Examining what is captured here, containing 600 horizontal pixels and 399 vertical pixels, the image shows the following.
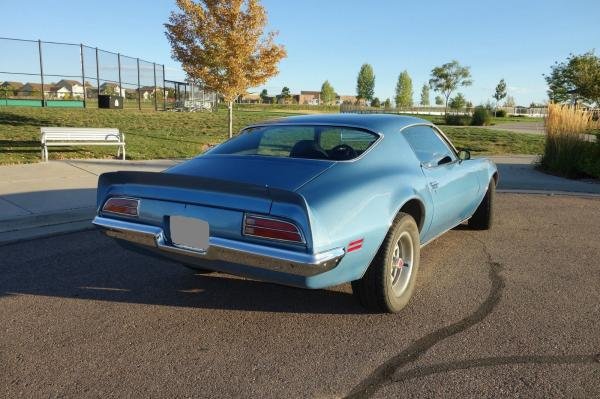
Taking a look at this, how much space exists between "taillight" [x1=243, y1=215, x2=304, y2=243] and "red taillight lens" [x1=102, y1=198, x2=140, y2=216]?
2.92 ft

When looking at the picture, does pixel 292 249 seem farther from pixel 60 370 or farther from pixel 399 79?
pixel 399 79

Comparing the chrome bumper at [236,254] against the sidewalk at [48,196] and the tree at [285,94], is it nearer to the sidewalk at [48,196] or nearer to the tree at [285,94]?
the sidewalk at [48,196]

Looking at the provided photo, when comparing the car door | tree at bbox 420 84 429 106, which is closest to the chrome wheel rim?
the car door

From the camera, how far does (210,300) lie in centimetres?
369

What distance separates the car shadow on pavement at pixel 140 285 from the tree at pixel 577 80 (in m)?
26.4

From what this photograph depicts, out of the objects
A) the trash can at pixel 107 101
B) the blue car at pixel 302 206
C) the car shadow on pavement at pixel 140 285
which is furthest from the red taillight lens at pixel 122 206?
the trash can at pixel 107 101

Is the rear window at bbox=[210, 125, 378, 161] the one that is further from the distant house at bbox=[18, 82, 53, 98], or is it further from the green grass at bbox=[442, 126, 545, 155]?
the distant house at bbox=[18, 82, 53, 98]

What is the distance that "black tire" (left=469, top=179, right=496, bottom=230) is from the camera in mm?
5619

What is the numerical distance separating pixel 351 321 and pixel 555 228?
155 inches

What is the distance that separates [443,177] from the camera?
4.24 metres

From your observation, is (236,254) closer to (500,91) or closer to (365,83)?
(500,91)

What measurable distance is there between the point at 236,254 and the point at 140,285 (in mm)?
1455

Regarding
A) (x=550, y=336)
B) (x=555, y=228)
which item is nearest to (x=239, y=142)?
(x=550, y=336)

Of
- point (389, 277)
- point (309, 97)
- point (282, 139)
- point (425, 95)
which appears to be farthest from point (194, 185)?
point (309, 97)
